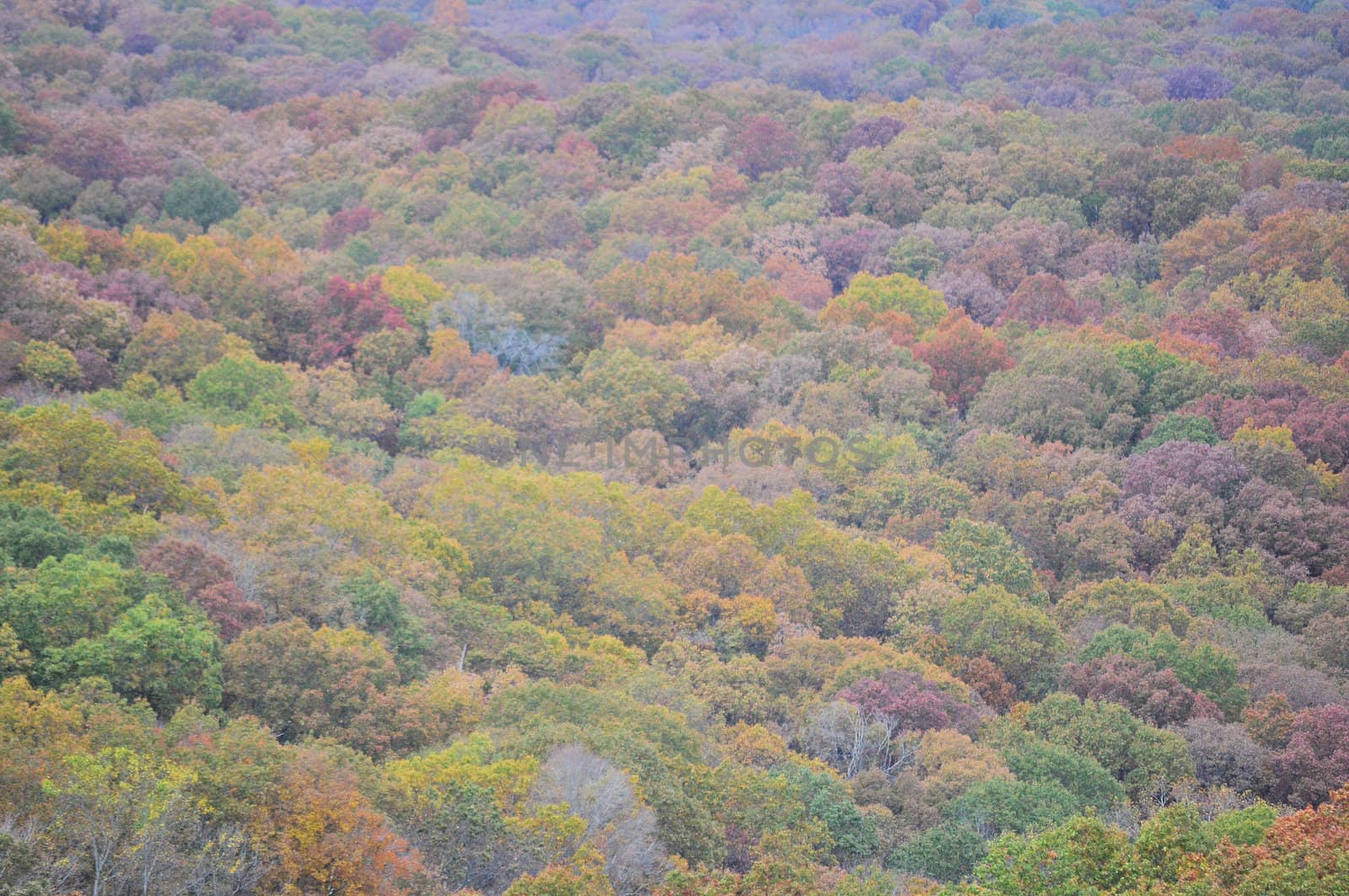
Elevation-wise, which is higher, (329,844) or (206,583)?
(329,844)

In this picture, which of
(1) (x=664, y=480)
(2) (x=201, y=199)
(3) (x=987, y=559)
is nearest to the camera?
(3) (x=987, y=559)

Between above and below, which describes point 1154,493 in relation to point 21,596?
below

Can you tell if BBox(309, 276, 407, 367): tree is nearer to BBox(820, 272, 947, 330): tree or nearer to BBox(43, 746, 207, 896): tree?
BBox(820, 272, 947, 330): tree

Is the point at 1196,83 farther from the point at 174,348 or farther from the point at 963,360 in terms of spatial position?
the point at 174,348

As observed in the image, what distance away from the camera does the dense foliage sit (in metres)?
26.5

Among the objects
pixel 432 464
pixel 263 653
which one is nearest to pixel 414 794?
pixel 263 653

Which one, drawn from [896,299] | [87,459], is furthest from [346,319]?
[87,459]

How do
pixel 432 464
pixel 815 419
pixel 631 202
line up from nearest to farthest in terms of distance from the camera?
pixel 432 464
pixel 815 419
pixel 631 202

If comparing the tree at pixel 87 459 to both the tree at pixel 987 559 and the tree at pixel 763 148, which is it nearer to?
the tree at pixel 987 559

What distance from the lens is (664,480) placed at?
52.8 meters

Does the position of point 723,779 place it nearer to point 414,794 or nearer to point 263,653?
point 414,794

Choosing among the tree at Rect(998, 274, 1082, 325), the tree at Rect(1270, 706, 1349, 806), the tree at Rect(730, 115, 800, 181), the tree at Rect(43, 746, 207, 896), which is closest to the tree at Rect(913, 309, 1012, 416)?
the tree at Rect(998, 274, 1082, 325)

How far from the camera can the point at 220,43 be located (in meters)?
101

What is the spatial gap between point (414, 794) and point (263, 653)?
5.62m
